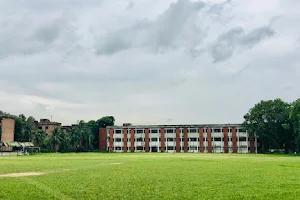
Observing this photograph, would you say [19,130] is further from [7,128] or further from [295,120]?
[295,120]

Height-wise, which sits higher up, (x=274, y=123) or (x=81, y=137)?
(x=274, y=123)

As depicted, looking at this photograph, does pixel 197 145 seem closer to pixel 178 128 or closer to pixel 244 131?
pixel 178 128

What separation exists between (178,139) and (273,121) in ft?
109

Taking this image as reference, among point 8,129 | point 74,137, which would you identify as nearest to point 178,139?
point 74,137

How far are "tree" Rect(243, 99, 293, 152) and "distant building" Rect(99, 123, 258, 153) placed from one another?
11.4m

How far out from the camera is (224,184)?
713 inches

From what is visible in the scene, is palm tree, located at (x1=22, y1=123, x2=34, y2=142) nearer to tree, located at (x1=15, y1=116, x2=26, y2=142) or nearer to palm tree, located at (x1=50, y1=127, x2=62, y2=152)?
tree, located at (x1=15, y1=116, x2=26, y2=142)

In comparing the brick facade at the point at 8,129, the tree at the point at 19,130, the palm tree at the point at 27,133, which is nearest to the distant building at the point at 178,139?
the palm tree at the point at 27,133

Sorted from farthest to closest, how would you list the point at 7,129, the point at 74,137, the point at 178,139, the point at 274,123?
the point at 178,139 → the point at 74,137 → the point at 7,129 → the point at 274,123

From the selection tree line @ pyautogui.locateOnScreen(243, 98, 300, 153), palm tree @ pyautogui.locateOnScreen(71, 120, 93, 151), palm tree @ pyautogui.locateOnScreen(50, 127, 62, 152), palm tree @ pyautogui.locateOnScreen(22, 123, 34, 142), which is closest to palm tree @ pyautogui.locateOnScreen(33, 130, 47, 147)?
palm tree @ pyautogui.locateOnScreen(22, 123, 34, 142)

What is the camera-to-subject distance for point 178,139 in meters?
113

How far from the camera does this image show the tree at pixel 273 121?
90.7 meters

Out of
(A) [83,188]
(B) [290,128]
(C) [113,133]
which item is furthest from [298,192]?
(C) [113,133]

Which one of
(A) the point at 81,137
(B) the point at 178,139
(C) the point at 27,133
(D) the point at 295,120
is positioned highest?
(D) the point at 295,120
